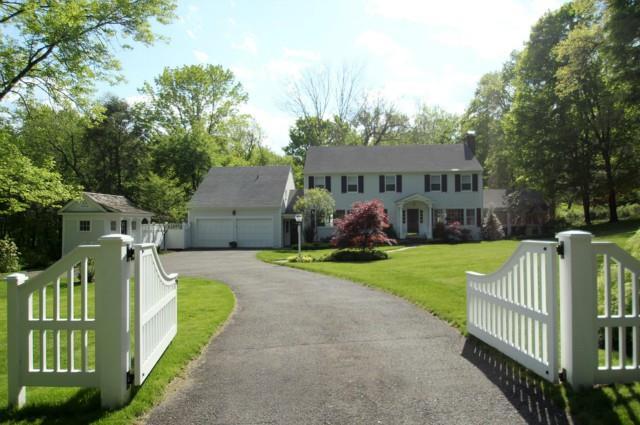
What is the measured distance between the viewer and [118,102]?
1356 inches

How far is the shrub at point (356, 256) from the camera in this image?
20.8m

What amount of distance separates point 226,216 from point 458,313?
1113 inches

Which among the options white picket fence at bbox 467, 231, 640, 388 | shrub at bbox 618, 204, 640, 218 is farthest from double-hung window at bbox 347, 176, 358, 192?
white picket fence at bbox 467, 231, 640, 388

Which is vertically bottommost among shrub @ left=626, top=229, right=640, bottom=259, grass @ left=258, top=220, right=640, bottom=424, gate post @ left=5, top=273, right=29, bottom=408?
grass @ left=258, top=220, right=640, bottom=424

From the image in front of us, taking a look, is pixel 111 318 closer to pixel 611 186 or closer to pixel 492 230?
pixel 492 230

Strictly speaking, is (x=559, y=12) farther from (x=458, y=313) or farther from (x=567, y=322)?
(x=567, y=322)

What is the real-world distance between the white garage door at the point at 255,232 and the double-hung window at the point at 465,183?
1466cm

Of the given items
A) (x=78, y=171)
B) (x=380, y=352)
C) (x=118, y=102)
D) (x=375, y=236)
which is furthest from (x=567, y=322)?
(x=78, y=171)

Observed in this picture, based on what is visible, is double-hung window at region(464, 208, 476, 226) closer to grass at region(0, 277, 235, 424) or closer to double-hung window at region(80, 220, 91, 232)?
double-hung window at region(80, 220, 91, 232)

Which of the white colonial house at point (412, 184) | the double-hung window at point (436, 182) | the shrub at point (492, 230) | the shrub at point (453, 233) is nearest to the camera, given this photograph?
the shrub at point (453, 233)

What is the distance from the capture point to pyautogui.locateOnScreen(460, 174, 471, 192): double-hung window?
117 ft

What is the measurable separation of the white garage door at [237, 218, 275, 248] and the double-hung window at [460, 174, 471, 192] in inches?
577

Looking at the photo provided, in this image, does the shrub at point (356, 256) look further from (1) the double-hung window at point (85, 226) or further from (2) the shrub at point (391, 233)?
(1) the double-hung window at point (85, 226)

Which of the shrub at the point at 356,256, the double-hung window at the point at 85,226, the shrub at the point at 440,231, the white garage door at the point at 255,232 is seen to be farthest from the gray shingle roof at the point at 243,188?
the shrub at the point at 356,256
